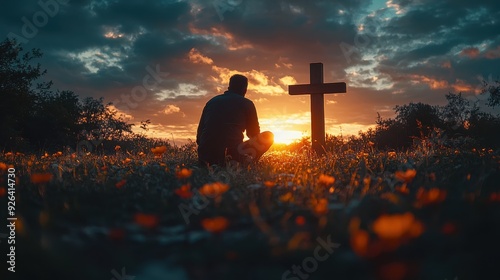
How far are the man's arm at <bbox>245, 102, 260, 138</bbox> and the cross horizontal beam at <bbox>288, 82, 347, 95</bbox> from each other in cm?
533

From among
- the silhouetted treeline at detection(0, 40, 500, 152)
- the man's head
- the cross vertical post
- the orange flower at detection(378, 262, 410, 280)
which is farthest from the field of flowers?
the silhouetted treeline at detection(0, 40, 500, 152)

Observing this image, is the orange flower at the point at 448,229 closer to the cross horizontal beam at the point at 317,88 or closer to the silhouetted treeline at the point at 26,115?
the cross horizontal beam at the point at 317,88

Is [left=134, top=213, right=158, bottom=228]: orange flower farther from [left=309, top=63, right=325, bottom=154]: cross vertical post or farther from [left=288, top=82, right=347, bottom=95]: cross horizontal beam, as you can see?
[left=288, top=82, right=347, bottom=95]: cross horizontal beam

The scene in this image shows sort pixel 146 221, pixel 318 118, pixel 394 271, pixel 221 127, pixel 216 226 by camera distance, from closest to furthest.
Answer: pixel 394 271 < pixel 216 226 < pixel 146 221 < pixel 221 127 < pixel 318 118

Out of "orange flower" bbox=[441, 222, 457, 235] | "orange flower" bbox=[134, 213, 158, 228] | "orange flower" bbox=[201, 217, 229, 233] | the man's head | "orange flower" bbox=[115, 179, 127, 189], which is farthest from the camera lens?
the man's head

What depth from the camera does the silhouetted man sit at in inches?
323

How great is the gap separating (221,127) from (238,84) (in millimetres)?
1115

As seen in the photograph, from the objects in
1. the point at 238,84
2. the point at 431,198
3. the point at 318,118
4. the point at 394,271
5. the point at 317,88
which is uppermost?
the point at 317,88

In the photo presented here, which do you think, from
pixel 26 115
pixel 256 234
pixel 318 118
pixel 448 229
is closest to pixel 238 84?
pixel 318 118

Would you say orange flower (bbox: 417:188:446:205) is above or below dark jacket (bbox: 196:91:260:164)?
below

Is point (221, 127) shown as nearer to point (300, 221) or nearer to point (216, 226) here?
point (300, 221)

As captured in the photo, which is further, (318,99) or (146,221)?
(318,99)

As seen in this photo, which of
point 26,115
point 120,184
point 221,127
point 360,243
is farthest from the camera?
point 26,115

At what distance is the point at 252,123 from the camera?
877 cm
